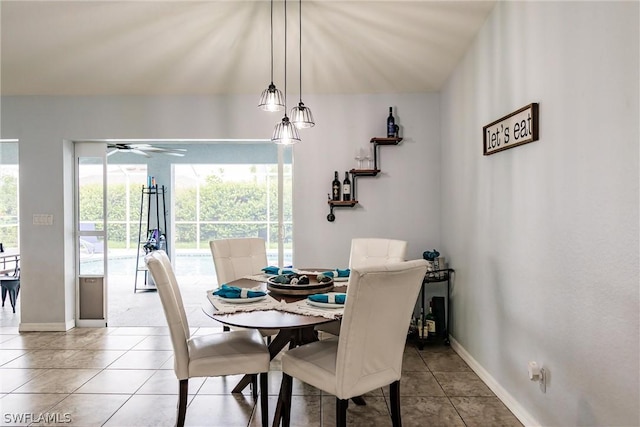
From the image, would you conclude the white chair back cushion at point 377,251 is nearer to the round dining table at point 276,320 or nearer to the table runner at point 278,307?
the round dining table at point 276,320

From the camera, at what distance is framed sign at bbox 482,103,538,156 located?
89.0 inches

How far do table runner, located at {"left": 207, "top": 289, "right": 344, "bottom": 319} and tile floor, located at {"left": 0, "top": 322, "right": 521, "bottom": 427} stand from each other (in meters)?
0.74

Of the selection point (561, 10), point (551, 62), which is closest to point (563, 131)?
point (551, 62)

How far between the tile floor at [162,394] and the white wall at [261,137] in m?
1.00

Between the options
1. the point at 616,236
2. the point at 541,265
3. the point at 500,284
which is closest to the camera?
the point at 616,236

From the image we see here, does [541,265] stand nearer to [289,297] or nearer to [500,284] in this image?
[500,284]

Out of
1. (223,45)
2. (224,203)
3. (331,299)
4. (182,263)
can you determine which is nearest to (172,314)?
(331,299)

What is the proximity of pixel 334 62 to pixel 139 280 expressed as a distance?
5.57 metres

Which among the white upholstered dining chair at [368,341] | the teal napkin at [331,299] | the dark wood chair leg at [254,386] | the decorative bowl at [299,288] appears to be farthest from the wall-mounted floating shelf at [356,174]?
the white upholstered dining chair at [368,341]

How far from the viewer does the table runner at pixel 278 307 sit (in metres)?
2.11

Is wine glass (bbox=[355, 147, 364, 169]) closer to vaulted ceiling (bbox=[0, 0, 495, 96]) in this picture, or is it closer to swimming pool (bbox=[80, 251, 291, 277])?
vaulted ceiling (bbox=[0, 0, 495, 96])

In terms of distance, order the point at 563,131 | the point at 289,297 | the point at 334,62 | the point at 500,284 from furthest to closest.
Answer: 1. the point at 334,62
2. the point at 500,284
3. the point at 289,297
4. the point at 563,131

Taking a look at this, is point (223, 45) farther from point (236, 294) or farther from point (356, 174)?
point (236, 294)

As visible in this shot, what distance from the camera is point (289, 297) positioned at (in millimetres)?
2486
